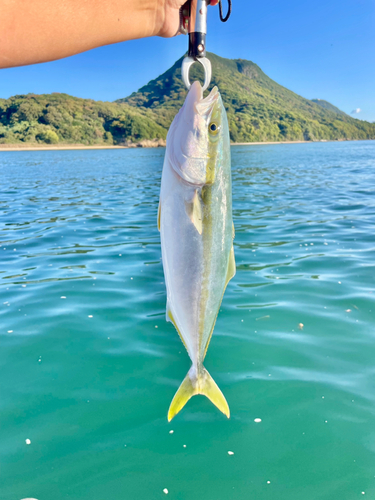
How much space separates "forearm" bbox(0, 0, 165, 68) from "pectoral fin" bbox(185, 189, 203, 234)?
98 cm

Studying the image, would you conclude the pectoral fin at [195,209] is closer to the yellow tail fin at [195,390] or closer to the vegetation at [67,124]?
the yellow tail fin at [195,390]

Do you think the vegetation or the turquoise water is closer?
the turquoise water

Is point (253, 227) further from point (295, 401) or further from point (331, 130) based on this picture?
point (331, 130)

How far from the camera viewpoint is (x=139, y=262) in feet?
26.1

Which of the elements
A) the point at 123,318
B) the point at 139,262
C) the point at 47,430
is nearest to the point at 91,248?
the point at 139,262

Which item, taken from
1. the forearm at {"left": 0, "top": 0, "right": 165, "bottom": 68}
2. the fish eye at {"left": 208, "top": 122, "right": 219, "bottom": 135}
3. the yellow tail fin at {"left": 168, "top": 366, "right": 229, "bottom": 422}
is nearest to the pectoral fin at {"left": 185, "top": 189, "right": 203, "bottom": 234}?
the fish eye at {"left": 208, "top": 122, "right": 219, "bottom": 135}

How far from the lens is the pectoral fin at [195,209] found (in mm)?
2121

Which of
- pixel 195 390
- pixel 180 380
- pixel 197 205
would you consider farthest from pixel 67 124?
pixel 197 205

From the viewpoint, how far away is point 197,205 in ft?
7.01

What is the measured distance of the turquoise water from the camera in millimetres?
2879

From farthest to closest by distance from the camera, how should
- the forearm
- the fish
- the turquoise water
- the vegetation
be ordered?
1. the vegetation
2. the turquoise water
3. the fish
4. the forearm

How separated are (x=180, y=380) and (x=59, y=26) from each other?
3.34 meters

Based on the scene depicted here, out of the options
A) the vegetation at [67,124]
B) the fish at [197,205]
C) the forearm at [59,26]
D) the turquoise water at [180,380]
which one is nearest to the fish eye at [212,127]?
the fish at [197,205]

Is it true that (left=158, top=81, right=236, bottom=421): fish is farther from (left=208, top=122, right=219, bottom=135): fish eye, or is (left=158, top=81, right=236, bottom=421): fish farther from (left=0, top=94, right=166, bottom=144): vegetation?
(left=0, top=94, right=166, bottom=144): vegetation
